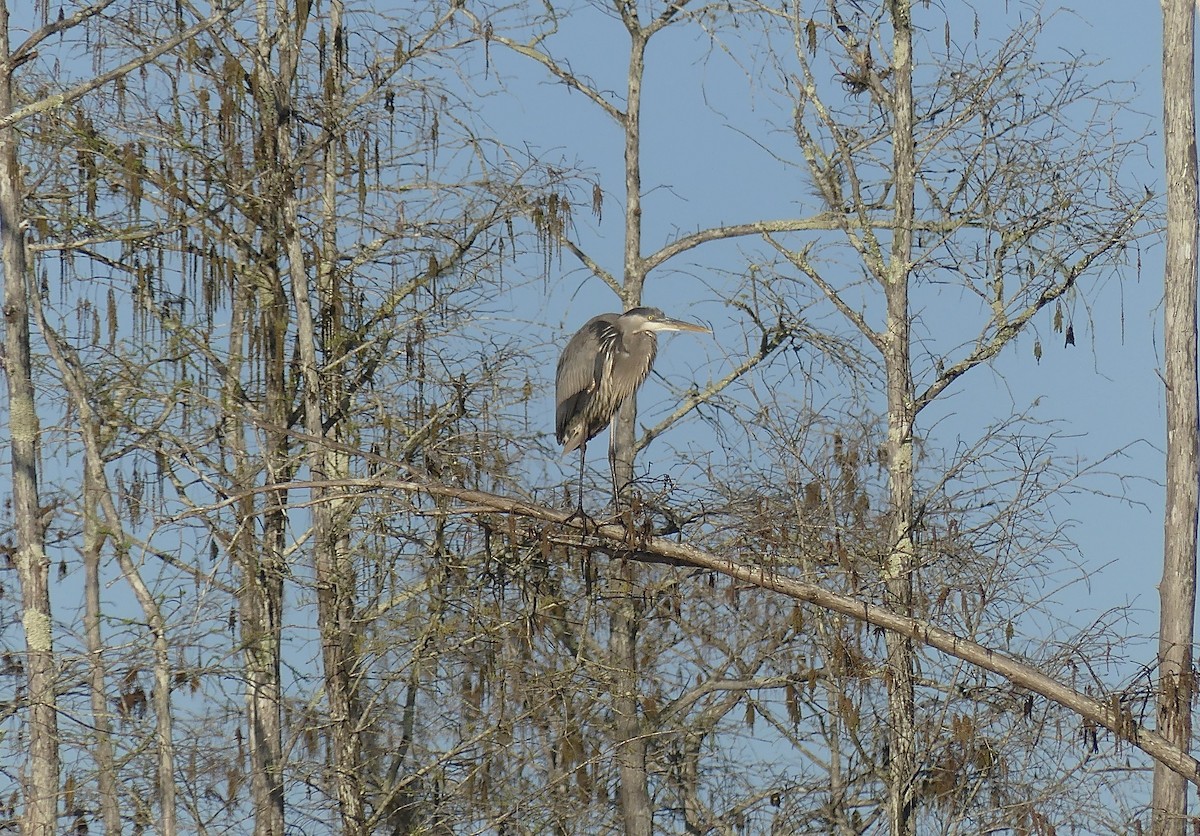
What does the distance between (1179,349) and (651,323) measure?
359cm

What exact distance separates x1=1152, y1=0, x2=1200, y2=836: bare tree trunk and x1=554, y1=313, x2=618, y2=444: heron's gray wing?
3.88 meters

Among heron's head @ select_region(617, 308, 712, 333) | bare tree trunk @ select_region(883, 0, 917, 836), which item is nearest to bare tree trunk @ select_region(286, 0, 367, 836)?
heron's head @ select_region(617, 308, 712, 333)

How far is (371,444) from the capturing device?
11.6m

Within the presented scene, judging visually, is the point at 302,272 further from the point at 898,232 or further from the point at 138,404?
the point at 898,232

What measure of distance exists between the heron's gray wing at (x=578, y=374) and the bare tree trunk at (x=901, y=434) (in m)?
2.10

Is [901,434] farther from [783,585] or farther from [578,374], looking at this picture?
[783,585]

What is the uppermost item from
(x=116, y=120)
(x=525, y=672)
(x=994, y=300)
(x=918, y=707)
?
(x=116, y=120)

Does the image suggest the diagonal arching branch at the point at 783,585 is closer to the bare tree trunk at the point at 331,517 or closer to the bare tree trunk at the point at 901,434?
the bare tree trunk at the point at 901,434

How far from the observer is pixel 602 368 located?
11.3 metres

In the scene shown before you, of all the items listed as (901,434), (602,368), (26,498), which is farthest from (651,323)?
(26,498)

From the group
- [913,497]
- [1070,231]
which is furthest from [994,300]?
[913,497]

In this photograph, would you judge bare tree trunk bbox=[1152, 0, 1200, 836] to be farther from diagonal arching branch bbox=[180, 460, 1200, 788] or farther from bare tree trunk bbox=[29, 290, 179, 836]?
bare tree trunk bbox=[29, 290, 179, 836]

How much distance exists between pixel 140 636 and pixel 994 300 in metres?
6.29

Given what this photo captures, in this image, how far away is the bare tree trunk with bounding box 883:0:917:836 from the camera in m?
9.91
